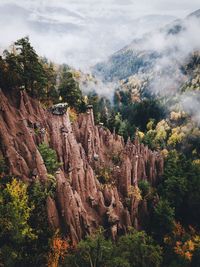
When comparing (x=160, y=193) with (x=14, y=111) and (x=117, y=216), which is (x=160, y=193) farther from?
(x=14, y=111)

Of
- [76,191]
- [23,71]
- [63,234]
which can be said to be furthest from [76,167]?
[23,71]

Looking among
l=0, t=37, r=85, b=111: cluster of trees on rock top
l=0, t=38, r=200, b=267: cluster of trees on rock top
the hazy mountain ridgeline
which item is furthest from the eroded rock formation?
l=0, t=37, r=85, b=111: cluster of trees on rock top

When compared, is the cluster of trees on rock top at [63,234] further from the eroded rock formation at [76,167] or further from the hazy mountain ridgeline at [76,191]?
the eroded rock formation at [76,167]

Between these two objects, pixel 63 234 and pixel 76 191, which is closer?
pixel 63 234

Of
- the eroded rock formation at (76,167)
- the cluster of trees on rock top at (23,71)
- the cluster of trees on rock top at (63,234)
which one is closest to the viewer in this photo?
the cluster of trees on rock top at (63,234)

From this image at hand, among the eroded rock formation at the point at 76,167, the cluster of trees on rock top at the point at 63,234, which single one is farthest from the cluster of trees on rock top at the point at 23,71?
the eroded rock formation at the point at 76,167

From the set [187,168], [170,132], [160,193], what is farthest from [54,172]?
[170,132]

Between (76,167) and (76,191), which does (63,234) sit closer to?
(76,191)

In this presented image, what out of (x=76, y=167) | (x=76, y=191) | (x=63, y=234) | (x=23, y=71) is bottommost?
(x=63, y=234)
